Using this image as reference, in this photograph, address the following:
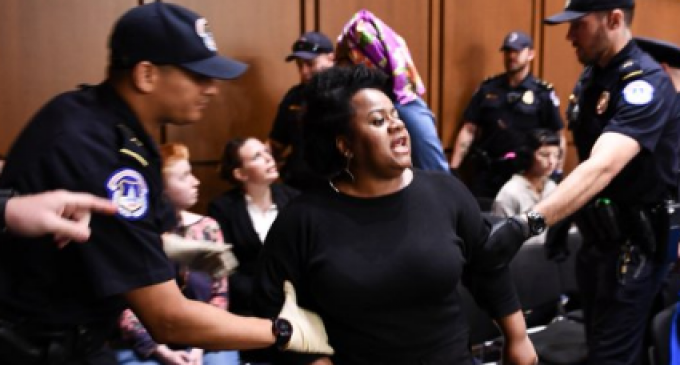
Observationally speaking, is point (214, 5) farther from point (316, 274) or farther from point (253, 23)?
point (316, 274)

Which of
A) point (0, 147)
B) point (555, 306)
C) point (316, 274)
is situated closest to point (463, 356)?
point (316, 274)

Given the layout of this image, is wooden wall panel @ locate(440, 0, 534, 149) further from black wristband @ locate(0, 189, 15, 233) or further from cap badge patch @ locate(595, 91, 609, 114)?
black wristband @ locate(0, 189, 15, 233)

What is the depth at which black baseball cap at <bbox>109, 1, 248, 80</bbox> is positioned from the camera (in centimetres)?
137

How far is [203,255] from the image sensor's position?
5.70 ft

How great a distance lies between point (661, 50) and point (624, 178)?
0.58 m

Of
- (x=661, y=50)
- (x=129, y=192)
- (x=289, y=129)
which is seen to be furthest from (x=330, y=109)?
(x=289, y=129)

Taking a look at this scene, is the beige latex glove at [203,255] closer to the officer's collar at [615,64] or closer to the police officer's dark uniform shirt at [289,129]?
the officer's collar at [615,64]

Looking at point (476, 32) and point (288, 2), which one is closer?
point (288, 2)

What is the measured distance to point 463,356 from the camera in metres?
1.71

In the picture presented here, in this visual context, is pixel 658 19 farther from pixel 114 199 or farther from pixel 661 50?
pixel 114 199

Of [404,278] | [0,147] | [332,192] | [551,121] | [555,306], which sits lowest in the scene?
[555,306]

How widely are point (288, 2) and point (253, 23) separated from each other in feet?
0.96

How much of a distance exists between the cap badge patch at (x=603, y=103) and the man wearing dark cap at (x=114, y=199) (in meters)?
1.52

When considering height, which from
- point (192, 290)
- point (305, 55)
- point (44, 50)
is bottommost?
point (192, 290)
